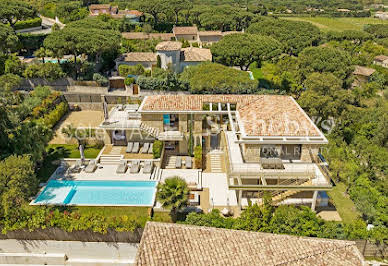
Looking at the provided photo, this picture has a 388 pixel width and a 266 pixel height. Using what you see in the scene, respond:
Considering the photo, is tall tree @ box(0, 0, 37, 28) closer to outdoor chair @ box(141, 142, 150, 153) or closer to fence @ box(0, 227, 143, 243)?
outdoor chair @ box(141, 142, 150, 153)

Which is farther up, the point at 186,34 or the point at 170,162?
the point at 186,34

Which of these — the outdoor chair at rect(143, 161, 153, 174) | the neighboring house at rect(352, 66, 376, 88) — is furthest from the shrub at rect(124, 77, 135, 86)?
the neighboring house at rect(352, 66, 376, 88)

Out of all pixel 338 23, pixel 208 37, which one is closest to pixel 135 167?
pixel 208 37

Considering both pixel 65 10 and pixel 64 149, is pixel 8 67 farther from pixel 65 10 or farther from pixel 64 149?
pixel 65 10

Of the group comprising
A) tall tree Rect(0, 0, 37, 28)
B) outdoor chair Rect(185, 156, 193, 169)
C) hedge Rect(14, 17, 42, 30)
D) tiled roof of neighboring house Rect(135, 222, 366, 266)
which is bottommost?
Answer: outdoor chair Rect(185, 156, 193, 169)

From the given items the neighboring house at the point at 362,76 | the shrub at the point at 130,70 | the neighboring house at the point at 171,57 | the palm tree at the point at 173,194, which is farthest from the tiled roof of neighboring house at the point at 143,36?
the palm tree at the point at 173,194

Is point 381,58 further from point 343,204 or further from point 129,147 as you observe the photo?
point 129,147

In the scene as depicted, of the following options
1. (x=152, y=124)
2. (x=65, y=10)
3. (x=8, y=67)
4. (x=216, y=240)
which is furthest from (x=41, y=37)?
(x=216, y=240)
